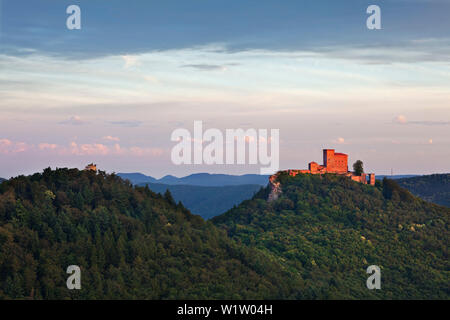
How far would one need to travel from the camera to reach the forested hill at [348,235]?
341ft

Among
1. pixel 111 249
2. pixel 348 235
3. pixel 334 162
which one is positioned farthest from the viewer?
pixel 334 162

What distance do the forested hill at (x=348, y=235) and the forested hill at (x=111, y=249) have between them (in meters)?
10.2

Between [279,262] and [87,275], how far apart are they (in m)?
32.8

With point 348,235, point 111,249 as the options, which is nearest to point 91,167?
point 111,249

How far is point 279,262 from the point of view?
10262cm

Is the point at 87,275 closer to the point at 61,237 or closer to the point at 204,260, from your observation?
the point at 61,237

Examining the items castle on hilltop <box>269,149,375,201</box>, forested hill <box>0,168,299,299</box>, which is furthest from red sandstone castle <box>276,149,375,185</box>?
forested hill <box>0,168,299,299</box>

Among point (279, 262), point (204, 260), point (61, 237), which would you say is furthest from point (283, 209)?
point (61, 237)

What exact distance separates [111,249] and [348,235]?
48.2m

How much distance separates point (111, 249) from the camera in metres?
84.2

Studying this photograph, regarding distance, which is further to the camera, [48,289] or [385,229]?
[385,229]

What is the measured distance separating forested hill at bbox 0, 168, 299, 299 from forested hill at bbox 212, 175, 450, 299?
10175 mm

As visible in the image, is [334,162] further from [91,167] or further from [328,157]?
[91,167]

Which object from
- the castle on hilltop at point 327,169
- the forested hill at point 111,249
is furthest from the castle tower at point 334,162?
the forested hill at point 111,249
